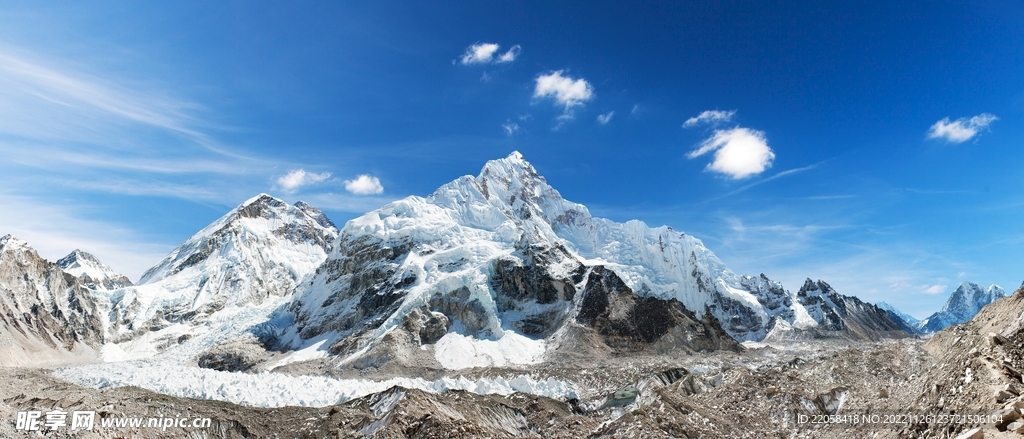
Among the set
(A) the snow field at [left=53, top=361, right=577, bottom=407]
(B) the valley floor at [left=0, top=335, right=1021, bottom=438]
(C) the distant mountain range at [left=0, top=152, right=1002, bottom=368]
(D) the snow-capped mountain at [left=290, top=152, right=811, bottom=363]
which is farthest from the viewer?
(D) the snow-capped mountain at [left=290, top=152, right=811, bottom=363]

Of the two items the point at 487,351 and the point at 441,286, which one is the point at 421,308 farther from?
the point at 487,351

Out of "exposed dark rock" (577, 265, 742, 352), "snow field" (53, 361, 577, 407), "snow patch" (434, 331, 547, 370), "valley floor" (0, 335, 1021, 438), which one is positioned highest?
"exposed dark rock" (577, 265, 742, 352)

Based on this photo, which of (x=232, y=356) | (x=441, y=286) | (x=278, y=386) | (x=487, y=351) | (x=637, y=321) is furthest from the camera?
(x=441, y=286)

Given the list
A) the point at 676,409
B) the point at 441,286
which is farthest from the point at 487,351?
the point at 676,409

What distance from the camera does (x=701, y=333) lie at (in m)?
152

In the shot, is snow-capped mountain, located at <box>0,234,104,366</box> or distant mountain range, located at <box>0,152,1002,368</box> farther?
snow-capped mountain, located at <box>0,234,104,366</box>

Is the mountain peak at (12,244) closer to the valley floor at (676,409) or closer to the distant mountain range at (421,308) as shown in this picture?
the distant mountain range at (421,308)

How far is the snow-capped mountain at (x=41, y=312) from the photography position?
14018 centimetres

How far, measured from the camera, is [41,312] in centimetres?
15875

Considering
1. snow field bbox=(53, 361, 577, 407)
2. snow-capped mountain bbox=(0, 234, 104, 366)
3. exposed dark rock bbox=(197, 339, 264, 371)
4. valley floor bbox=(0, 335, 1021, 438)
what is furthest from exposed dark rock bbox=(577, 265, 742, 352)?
snow-capped mountain bbox=(0, 234, 104, 366)

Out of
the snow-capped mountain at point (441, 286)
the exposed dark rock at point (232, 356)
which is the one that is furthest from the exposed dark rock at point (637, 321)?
the exposed dark rock at point (232, 356)

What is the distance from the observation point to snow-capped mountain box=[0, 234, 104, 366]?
14018 cm

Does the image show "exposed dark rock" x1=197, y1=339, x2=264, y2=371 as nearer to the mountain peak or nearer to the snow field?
the snow field

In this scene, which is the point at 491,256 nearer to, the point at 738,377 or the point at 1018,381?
the point at 738,377
